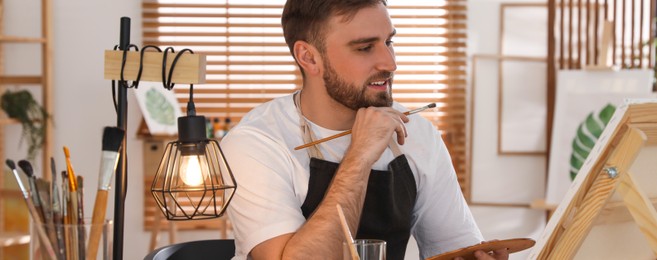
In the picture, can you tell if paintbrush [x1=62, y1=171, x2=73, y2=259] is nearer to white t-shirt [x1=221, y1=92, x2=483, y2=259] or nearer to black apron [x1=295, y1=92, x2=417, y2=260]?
white t-shirt [x1=221, y1=92, x2=483, y2=259]

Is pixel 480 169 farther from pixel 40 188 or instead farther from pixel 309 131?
pixel 40 188

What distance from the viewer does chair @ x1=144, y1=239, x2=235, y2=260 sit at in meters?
2.07

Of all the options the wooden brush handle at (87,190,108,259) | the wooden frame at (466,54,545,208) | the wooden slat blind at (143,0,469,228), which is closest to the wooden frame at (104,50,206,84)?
the wooden brush handle at (87,190,108,259)

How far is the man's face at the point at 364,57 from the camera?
222 centimetres

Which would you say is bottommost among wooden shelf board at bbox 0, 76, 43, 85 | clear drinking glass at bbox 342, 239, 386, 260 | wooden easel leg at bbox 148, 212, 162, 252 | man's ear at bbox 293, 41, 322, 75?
wooden easel leg at bbox 148, 212, 162, 252

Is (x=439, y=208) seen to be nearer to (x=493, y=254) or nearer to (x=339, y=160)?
(x=339, y=160)

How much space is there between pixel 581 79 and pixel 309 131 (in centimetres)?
341

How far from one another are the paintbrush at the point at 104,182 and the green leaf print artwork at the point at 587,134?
430 centimetres

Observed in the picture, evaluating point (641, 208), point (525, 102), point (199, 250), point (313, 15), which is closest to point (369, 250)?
point (641, 208)

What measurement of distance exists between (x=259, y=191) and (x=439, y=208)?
49 centimetres

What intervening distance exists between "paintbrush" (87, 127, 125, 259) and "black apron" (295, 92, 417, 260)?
955 mm

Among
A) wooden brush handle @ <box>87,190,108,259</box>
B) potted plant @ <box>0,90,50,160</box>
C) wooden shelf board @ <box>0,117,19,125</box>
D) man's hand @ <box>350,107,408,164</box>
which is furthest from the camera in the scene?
potted plant @ <box>0,90,50,160</box>

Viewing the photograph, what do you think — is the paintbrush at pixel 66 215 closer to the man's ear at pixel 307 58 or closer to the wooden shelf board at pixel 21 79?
the man's ear at pixel 307 58

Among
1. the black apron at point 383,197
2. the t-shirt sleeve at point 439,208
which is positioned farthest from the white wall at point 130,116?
the black apron at point 383,197
